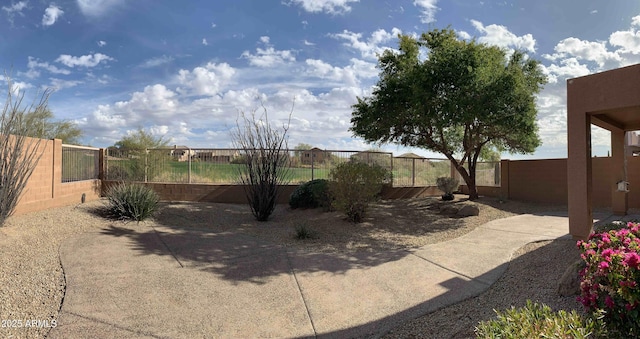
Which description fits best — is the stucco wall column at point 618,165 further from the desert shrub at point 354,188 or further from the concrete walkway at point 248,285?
the desert shrub at point 354,188

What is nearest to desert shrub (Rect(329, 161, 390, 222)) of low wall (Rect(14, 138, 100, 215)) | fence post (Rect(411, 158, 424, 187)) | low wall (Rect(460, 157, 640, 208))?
fence post (Rect(411, 158, 424, 187))

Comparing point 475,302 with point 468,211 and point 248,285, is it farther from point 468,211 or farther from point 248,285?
point 468,211

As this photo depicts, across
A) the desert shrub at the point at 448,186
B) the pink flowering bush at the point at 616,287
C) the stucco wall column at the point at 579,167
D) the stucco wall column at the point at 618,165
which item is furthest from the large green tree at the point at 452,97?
the pink flowering bush at the point at 616,287

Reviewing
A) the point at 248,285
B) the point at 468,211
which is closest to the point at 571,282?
the point at 248,285

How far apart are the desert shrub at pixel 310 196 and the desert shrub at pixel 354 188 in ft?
5.30

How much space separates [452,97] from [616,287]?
8.66 metres

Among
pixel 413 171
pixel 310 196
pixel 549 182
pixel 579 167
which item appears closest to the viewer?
pixel 579 167

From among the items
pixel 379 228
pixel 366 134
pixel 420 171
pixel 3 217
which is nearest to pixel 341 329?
pixel 379 228

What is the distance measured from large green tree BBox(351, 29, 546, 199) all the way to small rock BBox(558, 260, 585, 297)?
6.91m

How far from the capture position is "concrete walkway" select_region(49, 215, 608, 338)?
4.30 m

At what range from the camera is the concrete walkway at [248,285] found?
430 cm

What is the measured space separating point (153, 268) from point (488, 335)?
519 cm

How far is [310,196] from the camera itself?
12352 millimetres

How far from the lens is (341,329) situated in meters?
4.30
